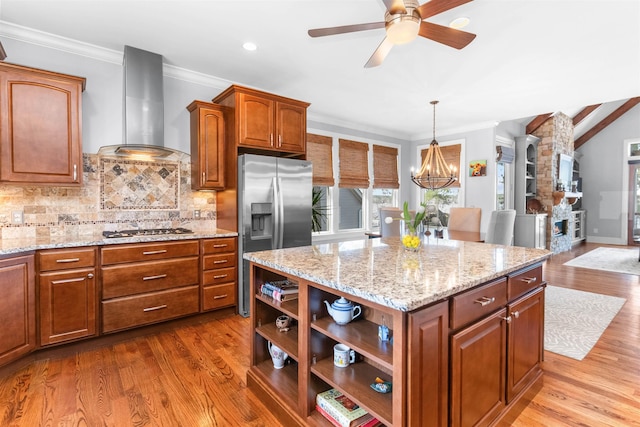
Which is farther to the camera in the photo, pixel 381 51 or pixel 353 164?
pixel 353 164

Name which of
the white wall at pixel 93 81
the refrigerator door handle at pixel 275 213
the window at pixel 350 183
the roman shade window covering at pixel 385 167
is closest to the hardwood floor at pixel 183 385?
the refrigerator door handle at pixel 275 213

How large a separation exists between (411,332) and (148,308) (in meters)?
2.62

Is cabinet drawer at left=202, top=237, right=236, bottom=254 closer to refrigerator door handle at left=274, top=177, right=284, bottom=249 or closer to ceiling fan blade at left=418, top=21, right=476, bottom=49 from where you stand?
refrigerator door handle at left=274, top=177, right=284, bottom=249

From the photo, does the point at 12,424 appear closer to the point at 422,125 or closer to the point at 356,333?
the point at 356,333

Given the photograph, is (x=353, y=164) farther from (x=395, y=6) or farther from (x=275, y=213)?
(x=395, y=6)

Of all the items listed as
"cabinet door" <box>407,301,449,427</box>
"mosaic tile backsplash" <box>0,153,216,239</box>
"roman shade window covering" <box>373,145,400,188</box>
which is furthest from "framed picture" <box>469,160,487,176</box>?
"cabinet door" <box>407,301,449,427</box>

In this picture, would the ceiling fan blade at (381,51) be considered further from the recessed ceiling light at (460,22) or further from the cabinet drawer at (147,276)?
→ the cabinet drawer at (147,276)

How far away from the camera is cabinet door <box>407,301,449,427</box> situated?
44.9 inches

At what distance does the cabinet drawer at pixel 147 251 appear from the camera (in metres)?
2.70

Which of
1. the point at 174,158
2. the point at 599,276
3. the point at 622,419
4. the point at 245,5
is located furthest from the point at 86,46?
the point at 599,276

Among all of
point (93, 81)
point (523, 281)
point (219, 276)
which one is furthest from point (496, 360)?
point (93, 81)

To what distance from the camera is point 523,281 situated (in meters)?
1.84

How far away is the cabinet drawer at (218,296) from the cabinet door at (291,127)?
168 centimetres

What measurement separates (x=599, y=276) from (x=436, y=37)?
5166 millimetres
